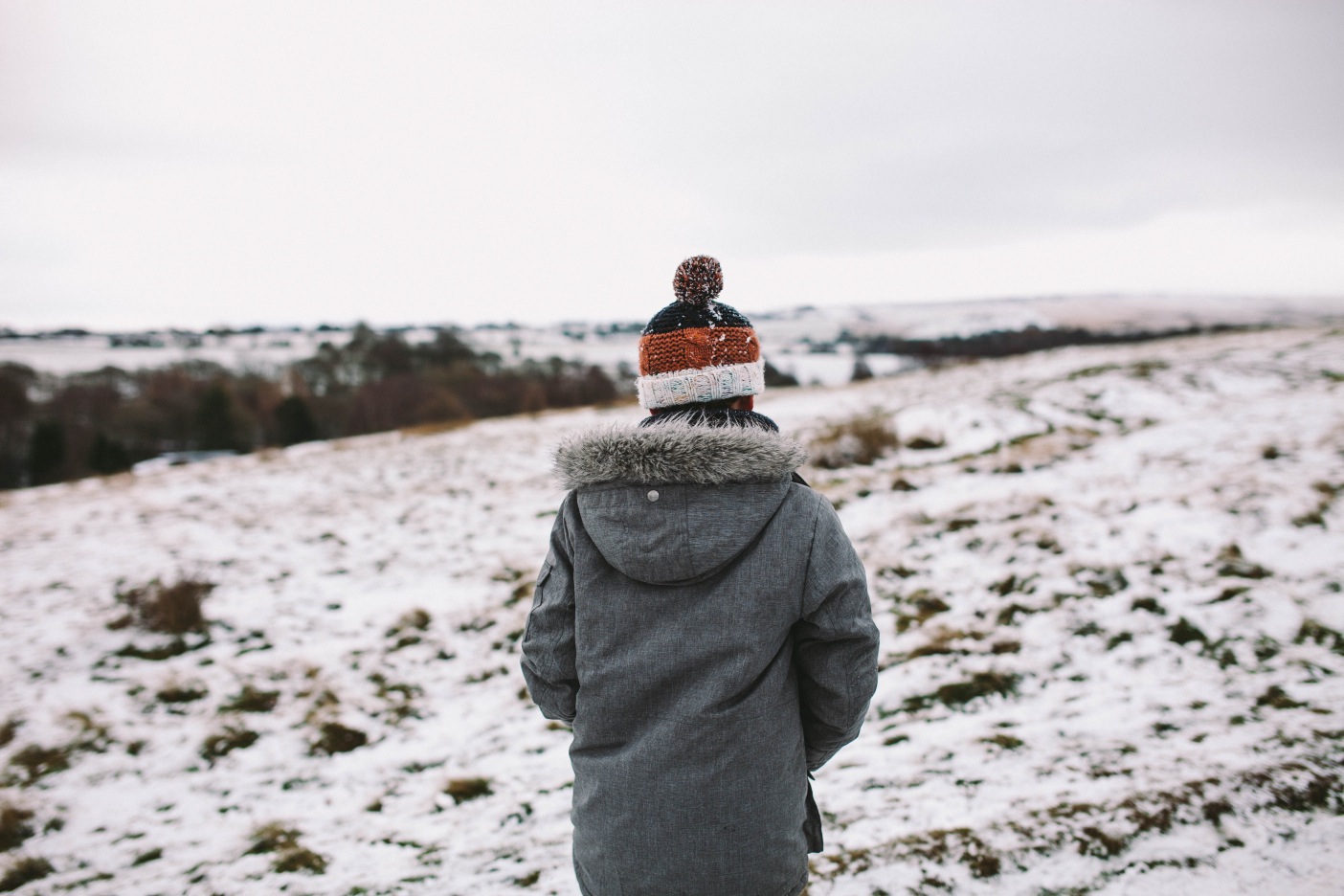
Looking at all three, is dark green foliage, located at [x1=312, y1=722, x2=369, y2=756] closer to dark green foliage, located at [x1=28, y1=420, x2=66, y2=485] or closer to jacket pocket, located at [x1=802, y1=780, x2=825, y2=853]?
jacket pocket, located at [x1=802, y1=780, x2=825, y2=853]

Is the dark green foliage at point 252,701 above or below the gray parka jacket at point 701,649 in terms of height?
below

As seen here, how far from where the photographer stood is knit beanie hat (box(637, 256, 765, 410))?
1.67m

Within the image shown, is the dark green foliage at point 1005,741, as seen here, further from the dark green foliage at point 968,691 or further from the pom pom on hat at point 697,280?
the pom pom on hat at point 697,280

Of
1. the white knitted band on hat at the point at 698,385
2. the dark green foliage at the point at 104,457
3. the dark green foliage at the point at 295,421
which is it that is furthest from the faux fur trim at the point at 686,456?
the dark green foliage at the point at 104,457

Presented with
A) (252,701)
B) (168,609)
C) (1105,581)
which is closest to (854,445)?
(1105,581)

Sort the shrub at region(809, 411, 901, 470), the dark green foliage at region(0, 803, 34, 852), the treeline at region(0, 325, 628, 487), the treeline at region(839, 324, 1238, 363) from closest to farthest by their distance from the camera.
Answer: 1. the dark green foliage at region(0, 803, 34, 852)
2. the shrub at region(809, 411, 901, 470)
3. the treeline at region(0, 325, 628, 487)
4. the treeline at region(839, 324, 1238, 363)

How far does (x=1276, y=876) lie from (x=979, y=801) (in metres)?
1.05

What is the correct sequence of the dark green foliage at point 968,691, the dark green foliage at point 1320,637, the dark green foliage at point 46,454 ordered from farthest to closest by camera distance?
1. the dark green foliage at point 46,454
2. the dark green foliage at point 968,691
3. the dark green foliage at point 1320,637

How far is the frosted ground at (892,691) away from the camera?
2807mm

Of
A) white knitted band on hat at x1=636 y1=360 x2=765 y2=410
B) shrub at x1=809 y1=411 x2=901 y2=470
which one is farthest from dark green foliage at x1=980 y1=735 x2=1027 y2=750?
shrub at x1=809 y1=411 x2=901 y2=470

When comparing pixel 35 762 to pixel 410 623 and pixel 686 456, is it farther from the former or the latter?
pixel 686 456

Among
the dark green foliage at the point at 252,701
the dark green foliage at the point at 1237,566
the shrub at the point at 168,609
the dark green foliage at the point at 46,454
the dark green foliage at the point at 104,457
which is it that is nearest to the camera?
the dark green foliage at the point at 1237,566

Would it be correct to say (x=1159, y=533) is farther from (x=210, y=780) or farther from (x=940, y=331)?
(x=940, y=331)

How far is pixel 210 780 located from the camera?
13.6 ft
